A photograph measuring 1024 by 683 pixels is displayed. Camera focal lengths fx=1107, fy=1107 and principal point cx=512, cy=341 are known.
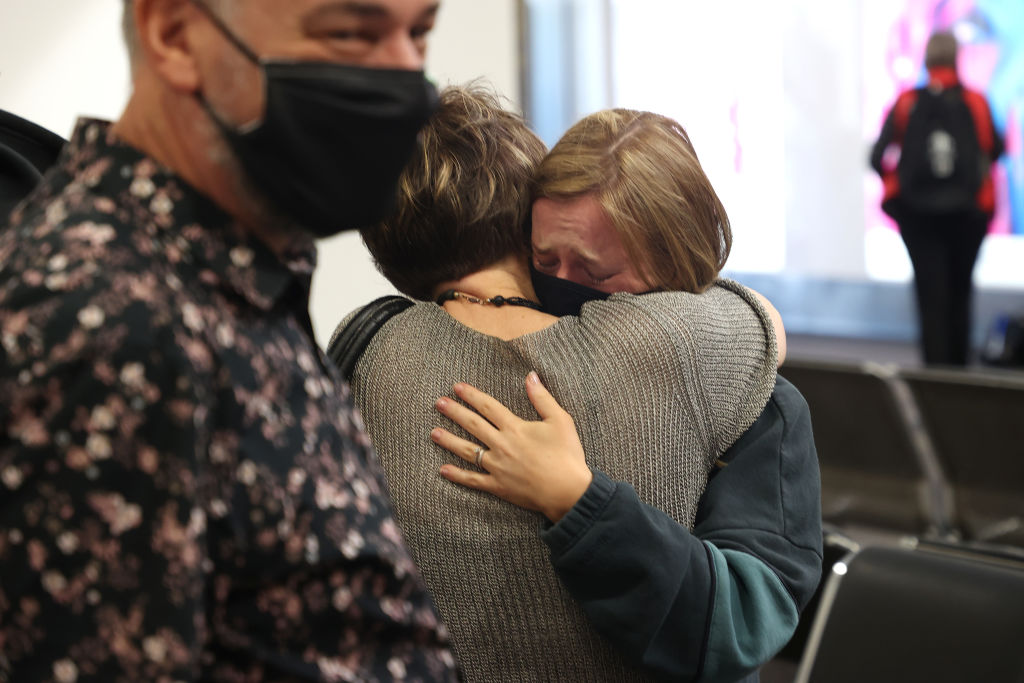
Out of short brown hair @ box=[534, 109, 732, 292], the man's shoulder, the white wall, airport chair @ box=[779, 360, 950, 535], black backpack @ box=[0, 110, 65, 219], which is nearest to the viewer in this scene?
the man's shoulder

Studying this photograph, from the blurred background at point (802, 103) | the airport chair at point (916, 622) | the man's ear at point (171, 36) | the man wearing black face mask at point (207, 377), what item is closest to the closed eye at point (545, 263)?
the man wearing black face mask at point (207, 377)

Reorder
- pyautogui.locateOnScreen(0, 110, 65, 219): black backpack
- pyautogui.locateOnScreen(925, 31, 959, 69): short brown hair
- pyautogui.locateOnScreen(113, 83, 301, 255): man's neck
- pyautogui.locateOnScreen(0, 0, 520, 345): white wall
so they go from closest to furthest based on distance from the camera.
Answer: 1. pyautogui.locateOnScreen(113, 83, 301, 255): man's neck
2. pyautogui.locateOnScreen(0, 110, 65, 219): black backpack
3. pyautogui.locateOnScreen(0, 0, 520, 345): white wall
4. pyautogui.locateOnScreen(925, 31, 959, 69): short brown hair

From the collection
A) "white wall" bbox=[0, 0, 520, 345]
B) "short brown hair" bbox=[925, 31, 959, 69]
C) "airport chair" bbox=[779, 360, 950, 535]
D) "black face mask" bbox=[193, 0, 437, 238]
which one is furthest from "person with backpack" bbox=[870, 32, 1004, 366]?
"black face mask" bbox=[193, 0, 437, 238]

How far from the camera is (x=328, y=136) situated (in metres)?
0.82

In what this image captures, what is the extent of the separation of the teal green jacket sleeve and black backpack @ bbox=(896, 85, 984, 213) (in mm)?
4854

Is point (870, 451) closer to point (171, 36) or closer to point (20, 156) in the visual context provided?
point (20, 156)

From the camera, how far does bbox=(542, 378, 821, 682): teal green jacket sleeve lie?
113cm

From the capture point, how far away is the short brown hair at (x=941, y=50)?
5.64 metres

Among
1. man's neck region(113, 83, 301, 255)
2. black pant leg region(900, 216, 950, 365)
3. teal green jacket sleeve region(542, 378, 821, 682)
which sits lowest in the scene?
black pant leg region(900, 216, 950, 365)

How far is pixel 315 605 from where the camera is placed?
797 millimetres

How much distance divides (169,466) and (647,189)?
70 centimetres

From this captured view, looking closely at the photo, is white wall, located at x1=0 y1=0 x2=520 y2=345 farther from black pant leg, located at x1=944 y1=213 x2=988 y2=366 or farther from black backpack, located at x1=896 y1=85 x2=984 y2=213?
black pant leg, located at x1=944 y1=213 x2=988 y2=366

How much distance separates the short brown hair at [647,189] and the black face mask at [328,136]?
15.9 inches

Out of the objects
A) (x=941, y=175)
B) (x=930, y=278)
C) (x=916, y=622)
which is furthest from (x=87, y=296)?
(x=930, y=278)
